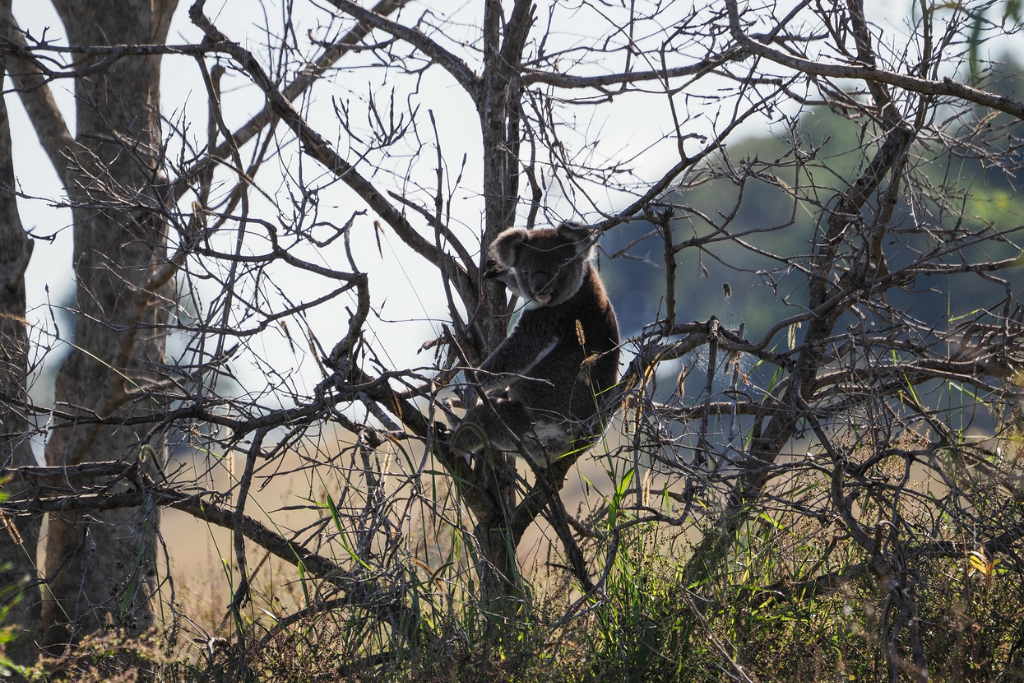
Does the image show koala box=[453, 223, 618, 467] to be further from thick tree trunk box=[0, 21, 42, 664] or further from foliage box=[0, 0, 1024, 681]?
thick tree trunk box=[0, 21, 42, 664]

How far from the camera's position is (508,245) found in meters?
4.86

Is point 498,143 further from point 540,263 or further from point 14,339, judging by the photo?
point 14,339

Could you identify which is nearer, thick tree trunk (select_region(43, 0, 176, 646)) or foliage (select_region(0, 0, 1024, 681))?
foliage (select_region(0, 0, 1024, 681))

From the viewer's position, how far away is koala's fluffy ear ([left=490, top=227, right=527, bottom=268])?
4.75 meters

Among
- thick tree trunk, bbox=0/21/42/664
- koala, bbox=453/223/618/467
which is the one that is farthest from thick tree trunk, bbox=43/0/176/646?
koala, bbox=453/223/618/467

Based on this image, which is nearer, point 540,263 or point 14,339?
point 14,339

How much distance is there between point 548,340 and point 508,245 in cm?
60

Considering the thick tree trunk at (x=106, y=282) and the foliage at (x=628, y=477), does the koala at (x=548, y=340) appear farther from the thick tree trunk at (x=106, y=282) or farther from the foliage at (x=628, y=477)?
the thick tree trunk at (x=106, y=282)

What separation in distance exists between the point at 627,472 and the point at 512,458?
1346mm

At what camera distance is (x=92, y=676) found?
9.50 feet

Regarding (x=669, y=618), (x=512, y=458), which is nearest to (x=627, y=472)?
(x=669, y=618)

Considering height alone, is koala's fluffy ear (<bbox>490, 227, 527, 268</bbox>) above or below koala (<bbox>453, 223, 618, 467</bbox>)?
above

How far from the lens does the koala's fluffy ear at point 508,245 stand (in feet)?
15.6

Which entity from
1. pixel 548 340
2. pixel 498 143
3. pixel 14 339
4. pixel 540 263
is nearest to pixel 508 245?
pixel 540 263
